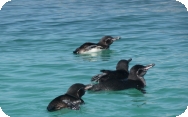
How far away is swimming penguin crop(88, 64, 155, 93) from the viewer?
541 inches

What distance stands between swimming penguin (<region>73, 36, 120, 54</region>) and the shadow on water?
0.13 metres

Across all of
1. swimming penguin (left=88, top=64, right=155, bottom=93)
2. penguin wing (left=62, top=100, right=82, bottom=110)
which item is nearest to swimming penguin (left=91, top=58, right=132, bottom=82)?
swimming penguin (left=88, top=64, right=155, bottom=93)

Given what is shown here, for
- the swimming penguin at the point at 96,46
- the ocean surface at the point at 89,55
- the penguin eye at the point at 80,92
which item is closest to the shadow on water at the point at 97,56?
the ocean surface at the point at 89,55

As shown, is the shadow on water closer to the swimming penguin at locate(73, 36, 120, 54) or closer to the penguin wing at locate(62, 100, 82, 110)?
the swimming penguin at locate(73, 36, 120, 54)

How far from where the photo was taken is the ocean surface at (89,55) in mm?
12883

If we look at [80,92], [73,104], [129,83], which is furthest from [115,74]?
[73,104]

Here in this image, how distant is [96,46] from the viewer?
19.0 meters

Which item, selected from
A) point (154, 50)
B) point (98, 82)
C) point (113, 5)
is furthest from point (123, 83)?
point (113, 5)

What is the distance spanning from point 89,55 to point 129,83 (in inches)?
177

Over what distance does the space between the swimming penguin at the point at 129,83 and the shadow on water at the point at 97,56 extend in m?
3.09

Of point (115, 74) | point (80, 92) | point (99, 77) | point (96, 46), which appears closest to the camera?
point (80, 92)

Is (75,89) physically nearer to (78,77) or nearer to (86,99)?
(86,99)

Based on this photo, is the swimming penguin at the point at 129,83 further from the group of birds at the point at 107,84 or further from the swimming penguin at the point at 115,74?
the swimming penguin at the point at 115,74

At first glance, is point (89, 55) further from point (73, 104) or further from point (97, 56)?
point (73, 104)
